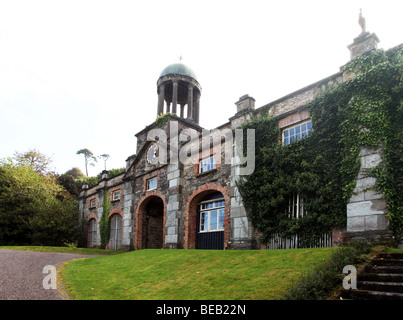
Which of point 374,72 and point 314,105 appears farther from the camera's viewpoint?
point 314,105

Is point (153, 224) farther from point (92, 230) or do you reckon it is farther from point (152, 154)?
point (92, 230)

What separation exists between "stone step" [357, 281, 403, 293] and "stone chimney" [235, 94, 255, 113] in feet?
35.7

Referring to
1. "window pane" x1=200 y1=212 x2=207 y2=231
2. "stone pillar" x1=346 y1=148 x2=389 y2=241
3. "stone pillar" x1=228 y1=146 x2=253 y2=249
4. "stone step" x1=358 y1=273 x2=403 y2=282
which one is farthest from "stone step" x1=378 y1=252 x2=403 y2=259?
"window pane" x1=200 y1=212 x2=207 y2=231

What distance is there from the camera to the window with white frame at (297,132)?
12717 mm

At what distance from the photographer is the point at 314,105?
1232cm

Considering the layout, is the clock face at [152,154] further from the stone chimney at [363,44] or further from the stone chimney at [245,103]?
the stone chimney at [363,44]

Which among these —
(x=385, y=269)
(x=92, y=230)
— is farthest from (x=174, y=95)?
(x=385, y=269)

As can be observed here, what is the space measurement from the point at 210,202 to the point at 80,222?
1708 cm

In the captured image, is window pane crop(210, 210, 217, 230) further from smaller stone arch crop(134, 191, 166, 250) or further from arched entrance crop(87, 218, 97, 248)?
arched entrance crop(87, 218, 97, 248)

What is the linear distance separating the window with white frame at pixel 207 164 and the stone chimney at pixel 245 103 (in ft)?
9.62

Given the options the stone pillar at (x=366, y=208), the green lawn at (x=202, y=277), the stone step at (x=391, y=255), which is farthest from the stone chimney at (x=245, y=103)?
the stone step at (x=391, y=255)

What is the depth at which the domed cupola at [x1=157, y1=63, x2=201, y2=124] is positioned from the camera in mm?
22703
